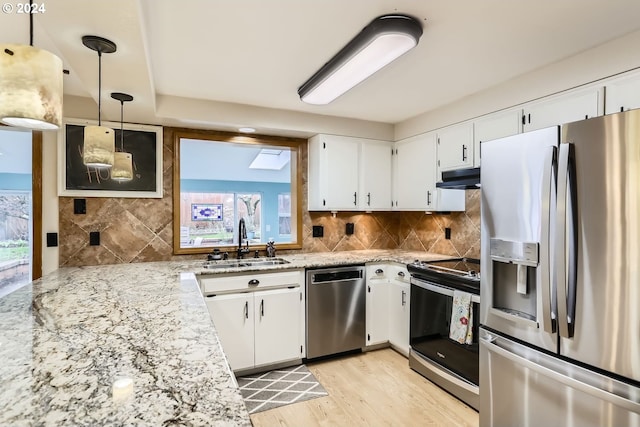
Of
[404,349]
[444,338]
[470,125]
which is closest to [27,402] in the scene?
[444,338]

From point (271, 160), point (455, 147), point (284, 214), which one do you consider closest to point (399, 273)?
point (455, 147)

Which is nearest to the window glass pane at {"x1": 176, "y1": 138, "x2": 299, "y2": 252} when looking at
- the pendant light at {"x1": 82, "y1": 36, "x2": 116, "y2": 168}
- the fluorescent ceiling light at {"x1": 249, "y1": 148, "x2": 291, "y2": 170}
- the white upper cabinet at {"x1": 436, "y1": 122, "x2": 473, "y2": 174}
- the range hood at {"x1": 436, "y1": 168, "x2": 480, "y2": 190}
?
the fluorescent ceiling light at {"x1": 249, "y1": 148, "x2": 291, "y2": 170}

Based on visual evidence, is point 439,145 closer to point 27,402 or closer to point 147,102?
point 147,102

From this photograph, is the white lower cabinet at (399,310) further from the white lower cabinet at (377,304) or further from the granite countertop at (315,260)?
the granite countertop at (315,260)

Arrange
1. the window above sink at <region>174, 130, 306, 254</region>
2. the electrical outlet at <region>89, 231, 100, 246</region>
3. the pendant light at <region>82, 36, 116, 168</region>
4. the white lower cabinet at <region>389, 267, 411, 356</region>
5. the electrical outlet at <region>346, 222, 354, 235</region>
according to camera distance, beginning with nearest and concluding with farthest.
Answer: the pendant light at <region>82, 36, 116, 168</region> → the electrical outlet at <region>89, 231, 100, 246</region> → the white lower cabinet at <region>389, 267, 411, 356</region> → the electrical outlet at <region>346, 222, 354, 235</region> → the window above sink at <region>174, 130, 306, 254</region>

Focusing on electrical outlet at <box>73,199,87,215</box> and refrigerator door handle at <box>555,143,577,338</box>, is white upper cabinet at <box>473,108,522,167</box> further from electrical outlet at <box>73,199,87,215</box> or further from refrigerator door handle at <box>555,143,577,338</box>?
electrical outlet at <box>73,199,87,215</box>

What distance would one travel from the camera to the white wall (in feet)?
6.27

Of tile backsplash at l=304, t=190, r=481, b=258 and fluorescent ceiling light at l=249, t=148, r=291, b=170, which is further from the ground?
fluorescent ceiling light at l=249, t=148, r=291, b=170

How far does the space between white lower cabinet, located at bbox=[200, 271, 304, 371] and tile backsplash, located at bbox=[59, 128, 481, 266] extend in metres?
0.79

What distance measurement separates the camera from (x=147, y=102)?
2.47 metres

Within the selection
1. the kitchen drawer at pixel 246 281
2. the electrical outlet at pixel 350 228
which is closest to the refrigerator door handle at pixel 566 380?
the kitchen drawer at pixel 246 281

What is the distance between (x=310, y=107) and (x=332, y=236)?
4.81 ft

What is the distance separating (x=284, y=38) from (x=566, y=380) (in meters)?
2.25

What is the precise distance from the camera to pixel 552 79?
2.26m
